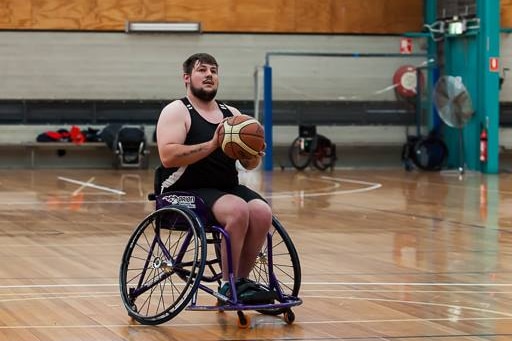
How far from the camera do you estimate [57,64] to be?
25.2 m

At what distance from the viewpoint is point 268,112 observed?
24.4m

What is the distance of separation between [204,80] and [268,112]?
1781cm

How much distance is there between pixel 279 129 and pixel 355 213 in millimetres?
11729

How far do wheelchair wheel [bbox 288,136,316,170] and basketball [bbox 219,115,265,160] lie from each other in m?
18.3

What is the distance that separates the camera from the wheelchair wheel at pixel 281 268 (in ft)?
21.3

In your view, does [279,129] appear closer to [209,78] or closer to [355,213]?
[355,213]

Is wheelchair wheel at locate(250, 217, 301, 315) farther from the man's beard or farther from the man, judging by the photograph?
the man's beard

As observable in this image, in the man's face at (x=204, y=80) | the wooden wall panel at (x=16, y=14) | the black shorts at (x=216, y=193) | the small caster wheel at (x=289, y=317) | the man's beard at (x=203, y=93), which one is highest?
the wooden wall panel at (x=16, y=14)

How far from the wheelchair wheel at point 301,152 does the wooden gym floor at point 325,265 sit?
580cm

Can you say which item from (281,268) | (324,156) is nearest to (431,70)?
(324,156)

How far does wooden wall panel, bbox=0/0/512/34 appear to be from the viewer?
82.0 feet

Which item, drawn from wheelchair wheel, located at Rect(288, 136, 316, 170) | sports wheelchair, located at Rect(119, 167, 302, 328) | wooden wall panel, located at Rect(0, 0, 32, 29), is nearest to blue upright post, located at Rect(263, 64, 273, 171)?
wheelchair wheel, located at Rect(288, 136, 316, 170)

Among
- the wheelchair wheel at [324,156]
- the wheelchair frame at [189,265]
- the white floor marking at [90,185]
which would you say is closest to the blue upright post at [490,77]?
the wheelchair wheel at [324,156]

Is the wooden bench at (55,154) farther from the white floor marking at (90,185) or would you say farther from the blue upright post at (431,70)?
the blue upright post at (431,70)
